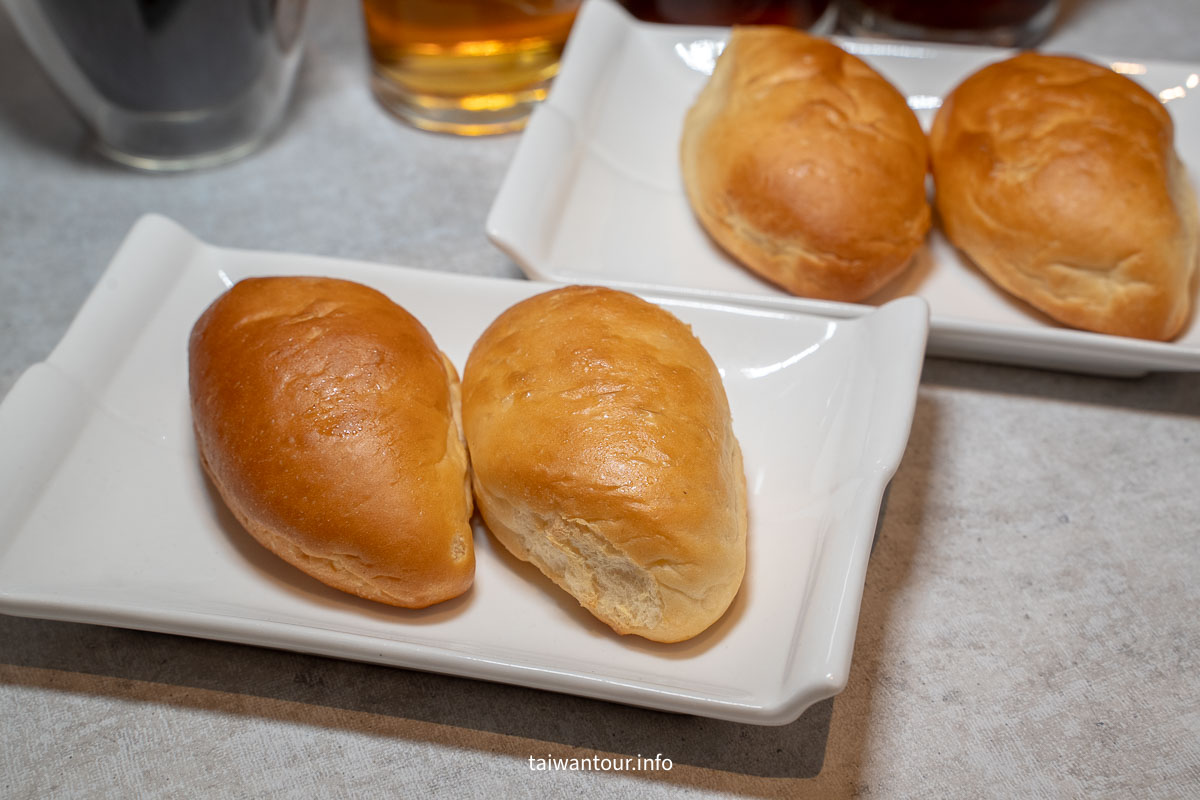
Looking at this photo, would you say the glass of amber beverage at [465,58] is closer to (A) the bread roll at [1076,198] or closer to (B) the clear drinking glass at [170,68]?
(B) the clear drinking glass at [170,68]

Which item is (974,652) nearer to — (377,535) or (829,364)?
(829,364)

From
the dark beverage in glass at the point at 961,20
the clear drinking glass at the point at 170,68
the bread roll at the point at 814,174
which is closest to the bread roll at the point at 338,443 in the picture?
the bread roll at the point at 814,174

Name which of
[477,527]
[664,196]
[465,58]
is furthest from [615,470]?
[465,58]

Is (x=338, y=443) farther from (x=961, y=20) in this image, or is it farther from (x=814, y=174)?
(x=961, y=20)

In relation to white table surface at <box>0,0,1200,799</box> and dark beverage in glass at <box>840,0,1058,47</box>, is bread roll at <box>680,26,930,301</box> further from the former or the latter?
dark beverage in glass at <box>840,0,1058,47</box>

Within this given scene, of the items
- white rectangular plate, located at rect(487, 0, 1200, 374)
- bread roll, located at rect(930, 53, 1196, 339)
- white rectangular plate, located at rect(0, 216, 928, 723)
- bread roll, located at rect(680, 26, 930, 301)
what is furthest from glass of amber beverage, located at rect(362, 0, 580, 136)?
bread roll, located at rect(930, 53, 1196, 339)
